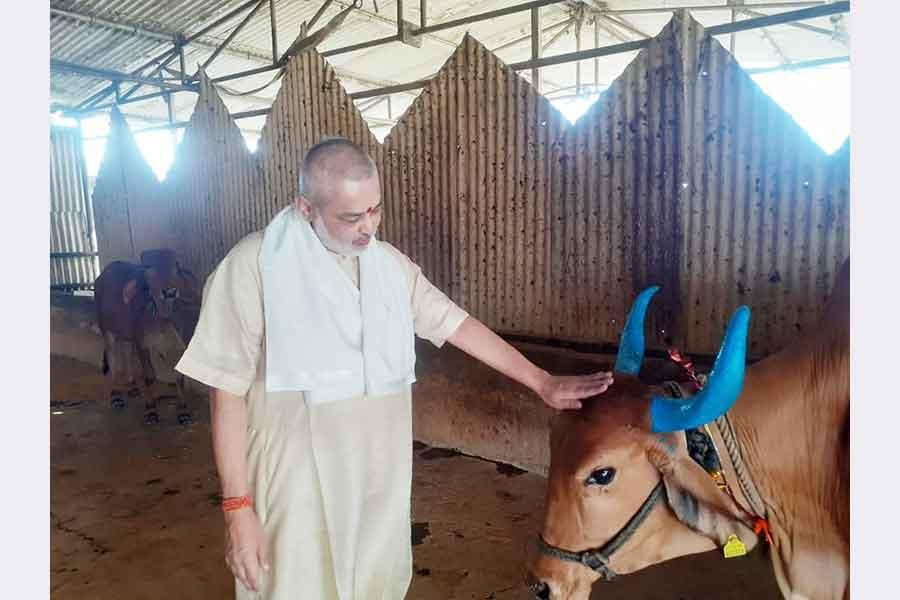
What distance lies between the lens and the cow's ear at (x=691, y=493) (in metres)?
1.86

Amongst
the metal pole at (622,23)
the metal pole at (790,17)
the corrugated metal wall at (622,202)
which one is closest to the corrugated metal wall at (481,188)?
the corrugated metal wall at (622,202)

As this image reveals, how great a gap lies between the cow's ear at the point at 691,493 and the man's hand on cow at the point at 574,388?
0.21m

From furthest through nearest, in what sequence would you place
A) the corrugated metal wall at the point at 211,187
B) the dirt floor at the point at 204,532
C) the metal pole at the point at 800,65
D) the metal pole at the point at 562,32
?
the metal pole at the point at 562,32 → the corrugated metal wall at the point at 211,187 → the metal pole at the point at 800,65 → the dirt floor at the point at 204,532

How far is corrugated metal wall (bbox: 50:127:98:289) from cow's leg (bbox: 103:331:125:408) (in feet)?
12.1

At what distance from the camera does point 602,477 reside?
187 centimetres

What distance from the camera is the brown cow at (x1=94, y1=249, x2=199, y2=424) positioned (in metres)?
6.41

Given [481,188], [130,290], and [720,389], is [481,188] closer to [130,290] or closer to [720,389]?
[720,389]

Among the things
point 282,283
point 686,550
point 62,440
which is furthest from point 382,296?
point 62,440

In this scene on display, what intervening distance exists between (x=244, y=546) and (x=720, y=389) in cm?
134

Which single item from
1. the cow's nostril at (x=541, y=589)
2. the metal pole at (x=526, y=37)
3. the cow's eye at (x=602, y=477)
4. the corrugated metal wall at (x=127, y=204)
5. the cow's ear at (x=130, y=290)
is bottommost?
the cow's nostril at (x=541, y=589)

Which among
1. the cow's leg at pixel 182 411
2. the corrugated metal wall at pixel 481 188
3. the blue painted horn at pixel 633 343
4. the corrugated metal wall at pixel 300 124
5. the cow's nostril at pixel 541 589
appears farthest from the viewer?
the cow's leg at pixel 182 411

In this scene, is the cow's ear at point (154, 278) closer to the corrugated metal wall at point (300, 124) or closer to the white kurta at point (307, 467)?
the corrugated metal wall at point (300, 124)

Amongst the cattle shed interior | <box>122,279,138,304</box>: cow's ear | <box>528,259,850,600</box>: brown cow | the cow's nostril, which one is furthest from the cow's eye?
<box>122,279,138,304</box>: cow's ear

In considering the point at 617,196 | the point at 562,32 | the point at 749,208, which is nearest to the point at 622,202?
the point at 617,196
